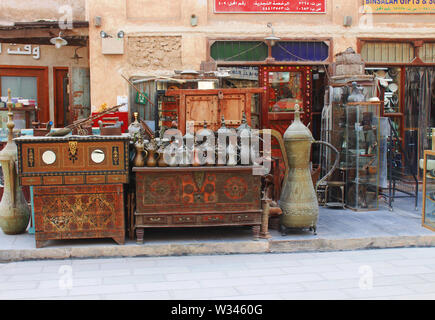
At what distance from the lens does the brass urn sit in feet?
20.6

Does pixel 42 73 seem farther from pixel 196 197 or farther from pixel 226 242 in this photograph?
pixel 226 242

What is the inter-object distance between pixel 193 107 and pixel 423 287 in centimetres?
382

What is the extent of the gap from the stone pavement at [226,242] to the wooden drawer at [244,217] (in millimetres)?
258

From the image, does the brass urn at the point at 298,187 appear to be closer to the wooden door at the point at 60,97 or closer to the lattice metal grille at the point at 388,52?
the lattice metal grille at the point at 388,52

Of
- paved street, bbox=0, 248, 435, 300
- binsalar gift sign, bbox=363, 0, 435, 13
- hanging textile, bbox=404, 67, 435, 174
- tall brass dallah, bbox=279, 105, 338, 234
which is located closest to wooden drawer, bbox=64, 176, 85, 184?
paved street, bbox=0, 248, 435, 300

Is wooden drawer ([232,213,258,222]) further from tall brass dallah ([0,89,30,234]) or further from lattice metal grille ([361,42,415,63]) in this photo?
lattice metal grille ([361,42,415,63])

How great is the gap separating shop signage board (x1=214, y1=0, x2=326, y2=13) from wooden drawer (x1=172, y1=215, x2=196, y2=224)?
16.4 feet

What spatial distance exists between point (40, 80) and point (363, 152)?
759 centimetres

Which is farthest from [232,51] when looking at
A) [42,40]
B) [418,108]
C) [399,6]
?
[418,108]

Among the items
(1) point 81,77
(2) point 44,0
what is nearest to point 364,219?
(1) point 81,77

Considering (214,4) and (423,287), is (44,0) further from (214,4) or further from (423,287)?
(423,287)

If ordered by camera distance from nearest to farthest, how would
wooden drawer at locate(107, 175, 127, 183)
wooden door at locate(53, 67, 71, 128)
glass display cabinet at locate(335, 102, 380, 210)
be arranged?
wooden drawer at locate(107, 175, 127, 183) < glass display cabinet at locate(335, 102, 380, 210) < wooden door at locate(53, 67, 71, 128)

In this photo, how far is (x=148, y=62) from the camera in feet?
30.9

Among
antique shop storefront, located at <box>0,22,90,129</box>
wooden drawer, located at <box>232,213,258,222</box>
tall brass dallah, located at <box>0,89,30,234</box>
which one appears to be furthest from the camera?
antique shop storefront, located at <box>0,22,90,129</box>
